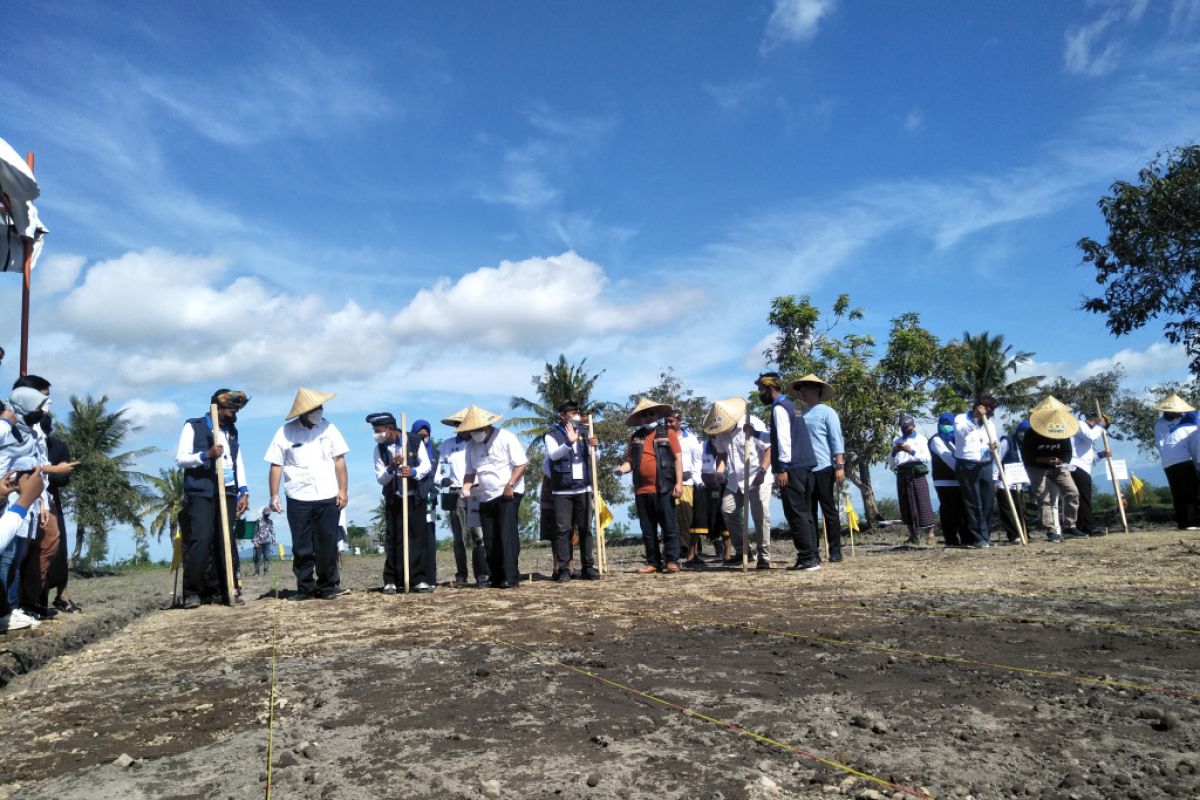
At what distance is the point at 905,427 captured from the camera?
1211 cm

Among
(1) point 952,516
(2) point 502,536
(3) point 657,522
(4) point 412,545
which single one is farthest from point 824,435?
(4) point 412,545

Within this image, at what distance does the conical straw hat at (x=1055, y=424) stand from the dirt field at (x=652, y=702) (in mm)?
5011

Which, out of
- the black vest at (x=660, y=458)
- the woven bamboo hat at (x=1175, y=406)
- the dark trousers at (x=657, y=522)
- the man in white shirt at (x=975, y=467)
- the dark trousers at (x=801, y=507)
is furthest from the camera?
the woven bamboo hat at (x=1175, y=406)

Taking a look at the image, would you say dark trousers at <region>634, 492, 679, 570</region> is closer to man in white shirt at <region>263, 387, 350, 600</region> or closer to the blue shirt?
the blue shirt

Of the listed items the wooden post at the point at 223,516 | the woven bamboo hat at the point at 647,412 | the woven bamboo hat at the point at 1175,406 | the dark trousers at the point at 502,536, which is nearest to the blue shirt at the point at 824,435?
the woven bamboo hat at the point at 647,412

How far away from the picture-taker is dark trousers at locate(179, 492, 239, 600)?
26.5 feet

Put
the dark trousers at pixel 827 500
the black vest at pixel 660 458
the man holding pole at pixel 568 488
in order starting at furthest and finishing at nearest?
the black vest at pixel 660 458, the man holding pole at pixel 568 488, the dark trousers at pixel 827 500

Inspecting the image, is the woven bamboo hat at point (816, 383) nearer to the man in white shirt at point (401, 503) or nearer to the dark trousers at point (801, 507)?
the dark trousers at point (801, 507)

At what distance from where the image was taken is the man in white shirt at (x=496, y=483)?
8.70m

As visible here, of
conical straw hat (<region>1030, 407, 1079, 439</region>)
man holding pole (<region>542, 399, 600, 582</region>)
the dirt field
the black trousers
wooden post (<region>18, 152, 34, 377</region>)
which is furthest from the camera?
the black trousers

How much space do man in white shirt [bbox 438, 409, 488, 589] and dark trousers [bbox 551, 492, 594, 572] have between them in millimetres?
964

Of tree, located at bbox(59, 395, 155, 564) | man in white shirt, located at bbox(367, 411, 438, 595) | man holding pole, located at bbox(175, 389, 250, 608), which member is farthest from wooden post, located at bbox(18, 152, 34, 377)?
tree, located at bbox(59, 395, 155, 564)

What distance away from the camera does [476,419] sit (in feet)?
28.7

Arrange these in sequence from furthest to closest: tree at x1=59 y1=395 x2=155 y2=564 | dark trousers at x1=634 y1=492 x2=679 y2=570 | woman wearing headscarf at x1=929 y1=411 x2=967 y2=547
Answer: tree at x1=59 y1=395 x2=155 y2=564
woman wearing headscarf at x1=929 y1=411 x2=967 y2=547
dark trousers at x1=634 y1=492 x2=679 y2=570
